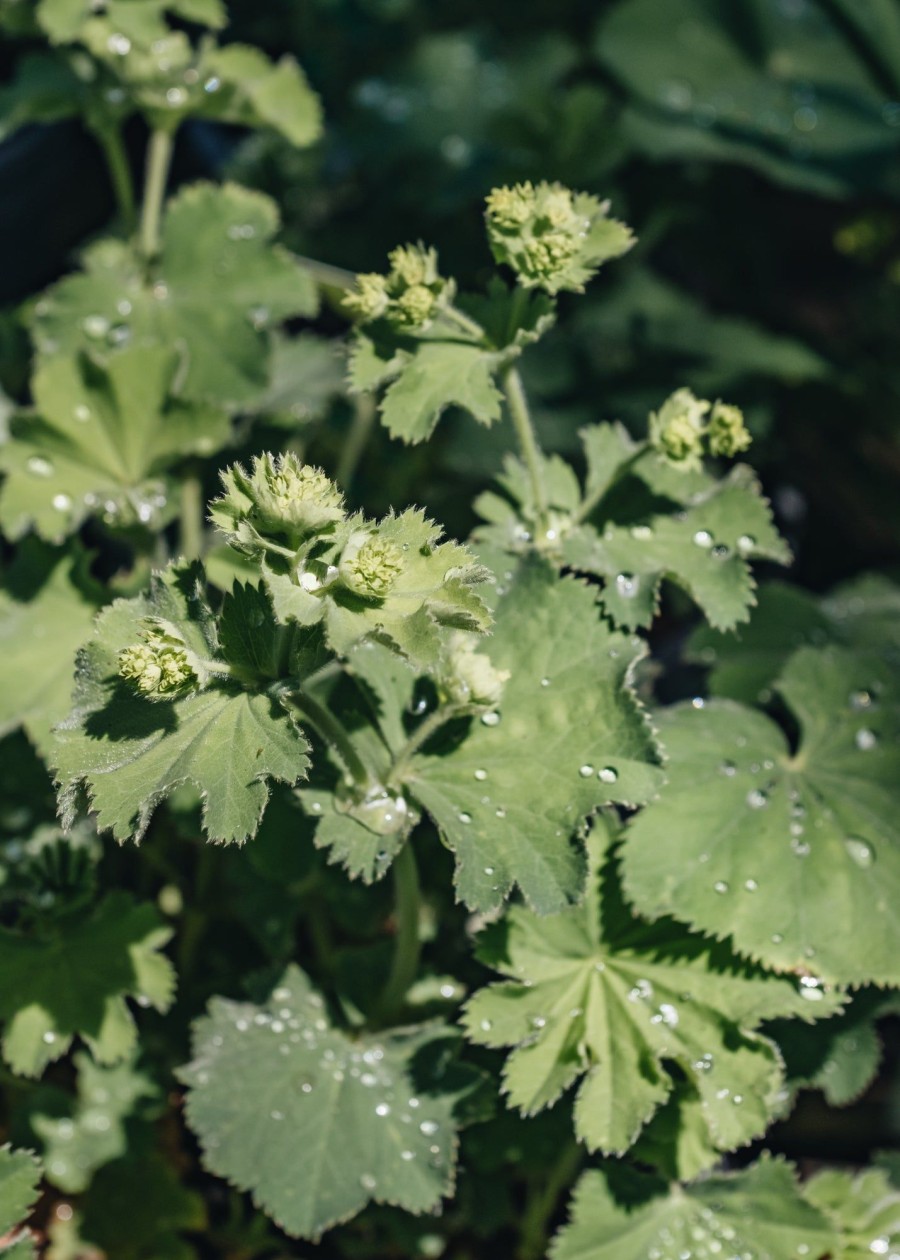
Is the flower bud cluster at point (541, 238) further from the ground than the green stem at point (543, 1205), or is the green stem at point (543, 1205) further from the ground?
the flower bud cluster at point (541, 238)

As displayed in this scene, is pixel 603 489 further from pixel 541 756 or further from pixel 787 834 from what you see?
pixel 787 834

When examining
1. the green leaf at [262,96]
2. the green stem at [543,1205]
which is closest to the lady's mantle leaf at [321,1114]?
the green stem at [543,1205]

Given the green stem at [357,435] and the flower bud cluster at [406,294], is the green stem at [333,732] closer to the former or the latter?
the flower bud cluster at [406,294]

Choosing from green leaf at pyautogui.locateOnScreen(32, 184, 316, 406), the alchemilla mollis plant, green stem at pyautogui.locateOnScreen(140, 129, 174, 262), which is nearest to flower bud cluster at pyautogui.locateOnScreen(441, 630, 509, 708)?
the alchemilla mollis plant

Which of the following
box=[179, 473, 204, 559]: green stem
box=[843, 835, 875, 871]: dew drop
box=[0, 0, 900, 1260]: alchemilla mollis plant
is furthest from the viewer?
box=[179, 473, 204, 559]: green stem

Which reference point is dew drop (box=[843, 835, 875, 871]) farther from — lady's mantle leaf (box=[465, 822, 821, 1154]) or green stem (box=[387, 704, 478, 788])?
green stem (box=[387, 704, 478, 788])

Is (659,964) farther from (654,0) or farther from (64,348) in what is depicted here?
(654,0)
